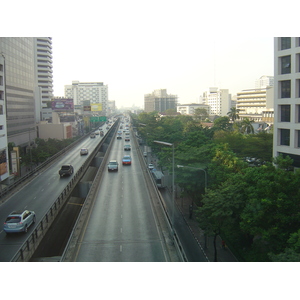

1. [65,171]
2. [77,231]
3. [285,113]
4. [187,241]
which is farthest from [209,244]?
[65,171]

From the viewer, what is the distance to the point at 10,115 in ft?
217

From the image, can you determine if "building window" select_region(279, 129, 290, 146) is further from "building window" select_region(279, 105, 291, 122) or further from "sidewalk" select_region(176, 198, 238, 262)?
"sidewalk" select_region(176, 198, 238, 262)

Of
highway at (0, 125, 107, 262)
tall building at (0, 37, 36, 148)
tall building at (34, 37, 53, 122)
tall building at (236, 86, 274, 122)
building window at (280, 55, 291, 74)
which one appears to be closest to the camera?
highway at (0, 125, 107, 262)

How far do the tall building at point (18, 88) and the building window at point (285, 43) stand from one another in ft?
140

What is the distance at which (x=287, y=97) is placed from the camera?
33.0 meters

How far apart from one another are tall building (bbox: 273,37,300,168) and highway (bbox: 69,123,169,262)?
45.3 feet

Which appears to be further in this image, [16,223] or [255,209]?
[16,223]

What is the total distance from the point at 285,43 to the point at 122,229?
22183 mm

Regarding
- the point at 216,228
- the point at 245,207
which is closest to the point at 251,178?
the point at 245,207

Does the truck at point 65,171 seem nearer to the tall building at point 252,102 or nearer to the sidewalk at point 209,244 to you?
the sidewalk at point 209,244

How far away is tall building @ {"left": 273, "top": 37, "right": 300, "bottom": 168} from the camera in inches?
1242

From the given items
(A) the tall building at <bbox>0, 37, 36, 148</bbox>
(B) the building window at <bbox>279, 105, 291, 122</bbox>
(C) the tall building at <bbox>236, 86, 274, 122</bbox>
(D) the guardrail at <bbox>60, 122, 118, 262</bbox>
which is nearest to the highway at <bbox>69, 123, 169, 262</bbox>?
(D) the guardrail at <bbox>60, 122, 118, 262</bbox>

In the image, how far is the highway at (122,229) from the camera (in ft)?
65.7

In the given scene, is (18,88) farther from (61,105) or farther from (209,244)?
(209,244)
